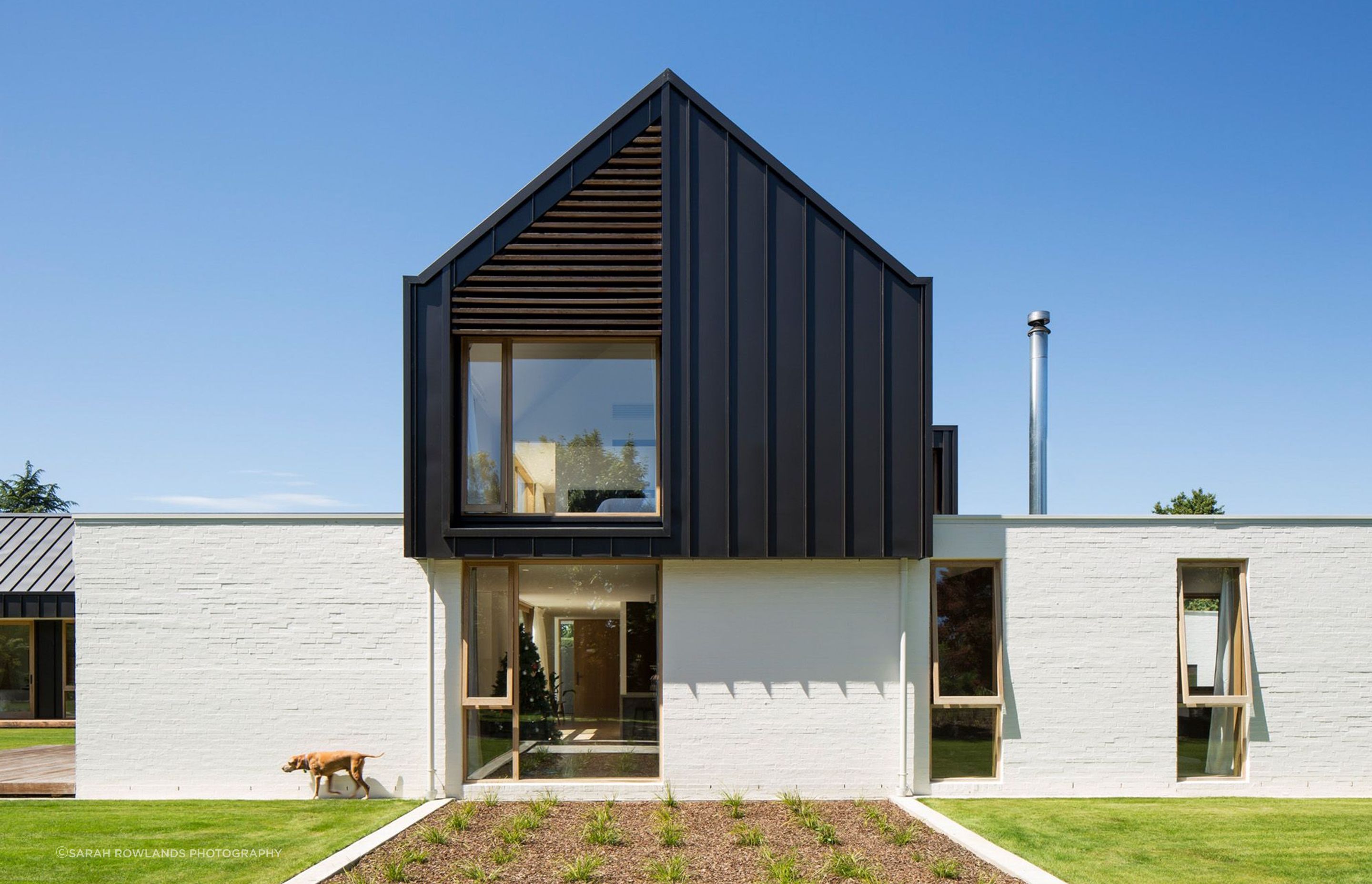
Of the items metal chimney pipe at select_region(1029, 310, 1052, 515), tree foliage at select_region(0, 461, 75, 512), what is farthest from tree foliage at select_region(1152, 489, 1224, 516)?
tree foliage at select_region(0, 461, 75, 512)

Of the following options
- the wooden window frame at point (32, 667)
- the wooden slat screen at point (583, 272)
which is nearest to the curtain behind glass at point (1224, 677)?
the wooden slat screen at point (583, 272)

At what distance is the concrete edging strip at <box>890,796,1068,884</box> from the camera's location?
6.57 metres

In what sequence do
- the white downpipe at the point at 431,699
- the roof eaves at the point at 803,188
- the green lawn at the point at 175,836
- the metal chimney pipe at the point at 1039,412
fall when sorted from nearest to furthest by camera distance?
1. the green lawn at the point at 175,836
2. the white downpipe at the point at 431,699
3. the roof eaves at the point at 803,188
4. the metal chimney pipe at the point at 1039,412

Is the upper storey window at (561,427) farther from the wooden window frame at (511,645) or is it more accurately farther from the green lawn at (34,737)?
the green lawn at (34,737)

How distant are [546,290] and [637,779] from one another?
214 inches

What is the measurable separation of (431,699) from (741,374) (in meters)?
4.89

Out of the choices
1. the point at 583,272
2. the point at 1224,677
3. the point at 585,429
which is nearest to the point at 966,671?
the point at 1224,677

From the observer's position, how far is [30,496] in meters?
49.0

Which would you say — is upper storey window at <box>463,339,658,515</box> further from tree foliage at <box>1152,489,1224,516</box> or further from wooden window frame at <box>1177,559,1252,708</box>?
tree foliage at <box>1152,489,1224,516</box>

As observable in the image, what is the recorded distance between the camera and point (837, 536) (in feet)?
31.2

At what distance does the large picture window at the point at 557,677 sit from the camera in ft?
31.7

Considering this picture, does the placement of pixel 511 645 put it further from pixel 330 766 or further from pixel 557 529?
pixel 330 766

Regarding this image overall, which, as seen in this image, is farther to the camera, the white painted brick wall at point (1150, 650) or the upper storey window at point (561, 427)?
the white painted brick wall at point (1150, 650)

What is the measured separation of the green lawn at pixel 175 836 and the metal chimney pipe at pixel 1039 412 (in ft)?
28.6
